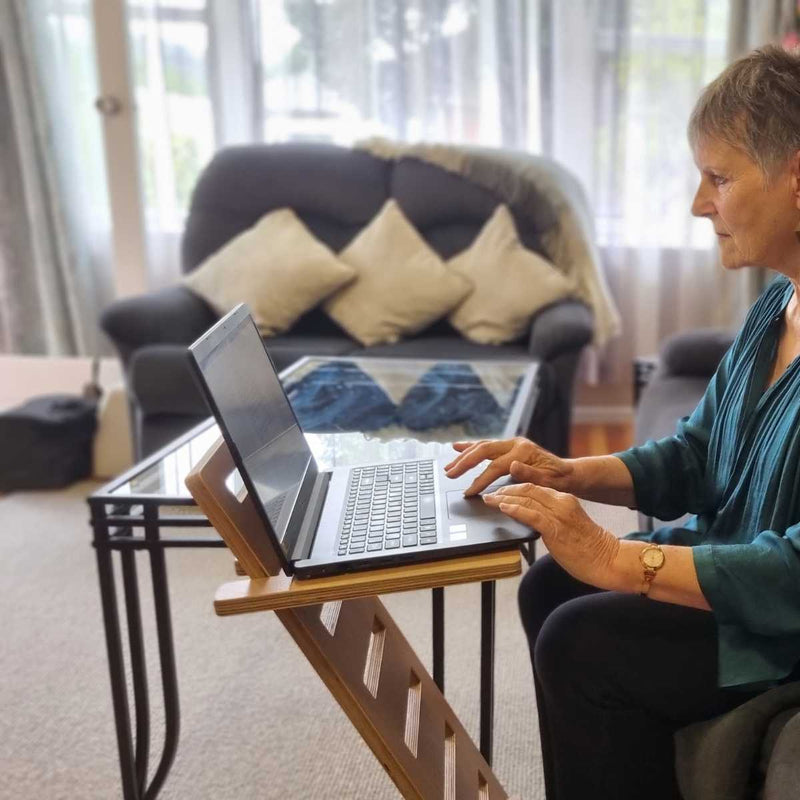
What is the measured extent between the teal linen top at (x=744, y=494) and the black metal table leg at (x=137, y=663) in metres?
0.72

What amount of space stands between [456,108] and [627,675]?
276cm

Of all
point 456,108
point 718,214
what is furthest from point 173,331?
point 718,214

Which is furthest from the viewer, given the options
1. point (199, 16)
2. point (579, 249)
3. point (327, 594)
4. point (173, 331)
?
point (199, 16)

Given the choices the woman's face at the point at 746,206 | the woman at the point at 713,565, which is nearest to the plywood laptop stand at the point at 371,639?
the woman at the point at 713,565

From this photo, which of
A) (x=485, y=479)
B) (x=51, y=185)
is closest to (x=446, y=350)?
(x=485, y=479)

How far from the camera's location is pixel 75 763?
4.79 feet

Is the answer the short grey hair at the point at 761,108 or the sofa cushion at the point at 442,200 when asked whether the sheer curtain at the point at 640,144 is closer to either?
the sofa cushion at the point at 442,200

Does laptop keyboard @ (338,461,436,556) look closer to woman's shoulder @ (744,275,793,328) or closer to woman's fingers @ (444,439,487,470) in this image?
woman's fingers @ (444,439,487,470)

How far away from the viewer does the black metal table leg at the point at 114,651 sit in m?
1.13

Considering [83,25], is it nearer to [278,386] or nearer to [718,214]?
[278,386]

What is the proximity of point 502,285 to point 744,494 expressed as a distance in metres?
1.82

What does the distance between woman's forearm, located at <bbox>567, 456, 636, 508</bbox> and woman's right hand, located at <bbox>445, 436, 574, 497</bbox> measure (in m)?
0.01

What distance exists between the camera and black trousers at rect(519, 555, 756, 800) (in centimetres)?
89

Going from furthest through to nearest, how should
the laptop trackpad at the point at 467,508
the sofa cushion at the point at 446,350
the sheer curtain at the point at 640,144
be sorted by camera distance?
1. the sheer curtain at the point at 640,144
2. the sofa cushion at the point at 446,350
3. the laptop trackpad at the point at 467,508
